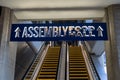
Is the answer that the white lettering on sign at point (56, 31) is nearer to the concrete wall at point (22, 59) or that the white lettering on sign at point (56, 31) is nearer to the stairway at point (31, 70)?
the stairway at point (31, 70)

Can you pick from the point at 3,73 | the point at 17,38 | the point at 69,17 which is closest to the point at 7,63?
the point at 3,73

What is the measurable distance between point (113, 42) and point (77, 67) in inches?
230

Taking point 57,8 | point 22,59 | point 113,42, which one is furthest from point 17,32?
point 22,59

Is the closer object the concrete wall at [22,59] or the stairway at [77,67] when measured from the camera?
the stairway at [77,67]

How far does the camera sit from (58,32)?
565 cm

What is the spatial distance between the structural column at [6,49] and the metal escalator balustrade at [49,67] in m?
4.19

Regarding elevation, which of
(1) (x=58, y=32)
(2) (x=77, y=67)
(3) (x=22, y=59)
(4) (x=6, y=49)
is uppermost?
(1) (x=58, y=32)

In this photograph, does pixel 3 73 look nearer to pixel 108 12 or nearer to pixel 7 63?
pixel 7 63

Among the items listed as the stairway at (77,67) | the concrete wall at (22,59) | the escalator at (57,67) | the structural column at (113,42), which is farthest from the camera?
the concrete wall at (22,59)

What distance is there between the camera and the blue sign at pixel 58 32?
5566 mm

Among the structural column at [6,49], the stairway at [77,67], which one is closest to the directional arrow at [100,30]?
the structural column at [6,49]

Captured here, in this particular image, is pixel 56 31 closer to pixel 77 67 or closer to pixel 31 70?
pixel 31 70

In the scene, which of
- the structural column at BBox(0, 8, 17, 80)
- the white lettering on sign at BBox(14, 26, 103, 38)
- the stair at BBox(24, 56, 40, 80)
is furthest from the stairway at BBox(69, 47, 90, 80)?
the white lettering on sign at BBox(14, 26, 103, 38)

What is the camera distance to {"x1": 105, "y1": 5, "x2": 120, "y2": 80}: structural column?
17.5ft
